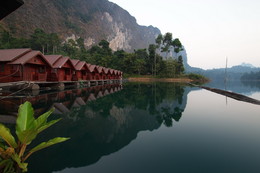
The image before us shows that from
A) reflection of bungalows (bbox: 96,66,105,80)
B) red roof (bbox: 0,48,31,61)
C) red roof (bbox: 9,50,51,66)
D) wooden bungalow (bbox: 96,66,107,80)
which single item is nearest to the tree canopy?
wooden bungalow (bbox: 96,66,107,80)

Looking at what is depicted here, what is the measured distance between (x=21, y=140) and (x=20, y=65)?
23224mm

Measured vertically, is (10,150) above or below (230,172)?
above

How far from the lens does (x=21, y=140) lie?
2.58m

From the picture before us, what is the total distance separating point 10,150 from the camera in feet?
8.27

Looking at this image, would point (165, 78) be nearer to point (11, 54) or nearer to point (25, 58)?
point (25, 58)

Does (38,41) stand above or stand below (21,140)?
above

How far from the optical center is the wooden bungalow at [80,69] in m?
33.9

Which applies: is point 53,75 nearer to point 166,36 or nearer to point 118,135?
A: point 118,135

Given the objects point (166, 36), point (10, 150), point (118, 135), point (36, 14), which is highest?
point (36, 14)

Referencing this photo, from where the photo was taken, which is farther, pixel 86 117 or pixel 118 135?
pixel 86 117

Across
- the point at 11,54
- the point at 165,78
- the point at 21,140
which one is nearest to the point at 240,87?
the point at 165,78

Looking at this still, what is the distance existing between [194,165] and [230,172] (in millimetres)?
849

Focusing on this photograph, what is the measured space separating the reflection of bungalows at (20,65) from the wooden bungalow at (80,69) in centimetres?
955

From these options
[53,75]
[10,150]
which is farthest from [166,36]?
[10,150]
